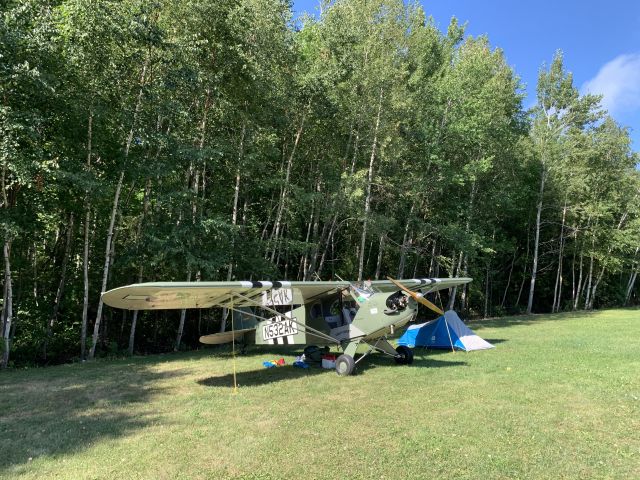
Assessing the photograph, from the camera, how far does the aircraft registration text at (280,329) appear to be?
935 cm

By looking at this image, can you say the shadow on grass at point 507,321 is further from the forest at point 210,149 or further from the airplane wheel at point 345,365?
the airplane wheel at point 345,365

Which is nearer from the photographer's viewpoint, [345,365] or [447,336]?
[345,365]

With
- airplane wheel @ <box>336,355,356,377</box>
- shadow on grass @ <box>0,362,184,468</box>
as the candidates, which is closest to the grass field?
shadow on grass @ <box>0,362,184,468</box>

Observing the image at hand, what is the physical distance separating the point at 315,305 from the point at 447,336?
4246 millimetres

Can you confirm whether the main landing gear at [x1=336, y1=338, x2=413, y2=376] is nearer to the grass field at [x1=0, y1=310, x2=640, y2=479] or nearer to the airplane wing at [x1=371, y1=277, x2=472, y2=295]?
the grass field at [x1=0, y1=310, x2=640, y2=479]

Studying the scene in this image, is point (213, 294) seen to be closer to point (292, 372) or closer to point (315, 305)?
point (292, 372)

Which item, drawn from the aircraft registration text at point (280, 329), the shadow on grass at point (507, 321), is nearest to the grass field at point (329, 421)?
the aircraft registration text at point (280, 329)

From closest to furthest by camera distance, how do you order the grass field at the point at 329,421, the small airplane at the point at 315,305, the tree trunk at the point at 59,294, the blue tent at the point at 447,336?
the grass field at the point at 329,421, the small airplane at the point at 315,305, the blue tent at the point at 447,336, the tree trunk at the point at 59,294

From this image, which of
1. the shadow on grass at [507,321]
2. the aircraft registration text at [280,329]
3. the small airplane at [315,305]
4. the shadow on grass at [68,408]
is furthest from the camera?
the shadow on grass at [507,321]

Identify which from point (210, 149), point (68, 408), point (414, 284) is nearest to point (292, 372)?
point (414, 284)

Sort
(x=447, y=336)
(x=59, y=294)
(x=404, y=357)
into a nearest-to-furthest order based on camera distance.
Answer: (x=404, y=357) < (x=447, y=336) < (x=59, y=294)

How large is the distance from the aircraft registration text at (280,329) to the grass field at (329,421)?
30.4 inches

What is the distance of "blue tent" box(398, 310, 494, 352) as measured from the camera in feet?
38.3

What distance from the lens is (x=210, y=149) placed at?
12055mm
